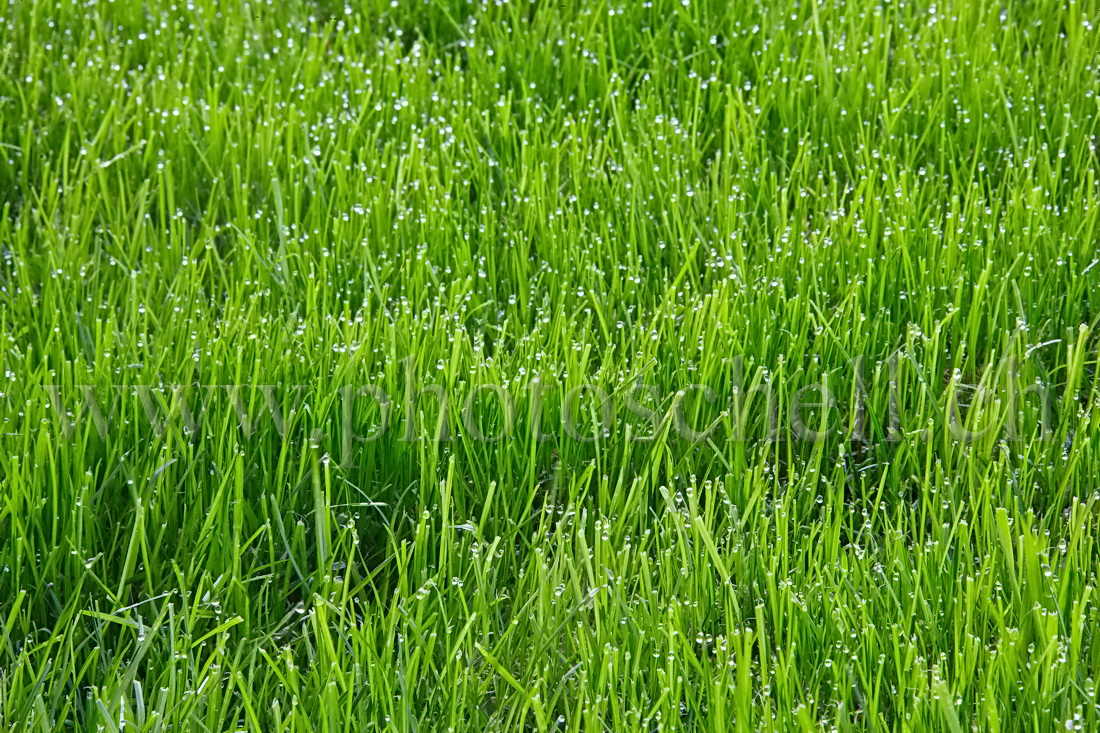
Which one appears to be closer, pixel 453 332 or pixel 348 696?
pixel 348 696

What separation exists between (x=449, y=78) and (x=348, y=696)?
6.27ft

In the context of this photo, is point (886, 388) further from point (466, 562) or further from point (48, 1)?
point (48, 1)

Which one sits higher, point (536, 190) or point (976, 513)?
point (536, 190)

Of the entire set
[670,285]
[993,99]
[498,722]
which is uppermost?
[993,99]

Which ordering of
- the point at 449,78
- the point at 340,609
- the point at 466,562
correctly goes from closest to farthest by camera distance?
the point at 340,609, the point at 466,562, the point at 449,78

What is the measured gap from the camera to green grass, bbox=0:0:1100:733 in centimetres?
158

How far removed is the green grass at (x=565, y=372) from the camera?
1580 millimetres

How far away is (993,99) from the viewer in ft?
8.71

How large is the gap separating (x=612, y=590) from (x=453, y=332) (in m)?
0.74

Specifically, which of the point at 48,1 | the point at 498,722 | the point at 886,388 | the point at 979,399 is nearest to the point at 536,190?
the point at 886,388

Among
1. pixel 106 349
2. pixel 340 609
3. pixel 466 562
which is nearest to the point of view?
pixel 340 609

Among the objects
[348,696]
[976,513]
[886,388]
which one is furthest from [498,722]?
[886,388]

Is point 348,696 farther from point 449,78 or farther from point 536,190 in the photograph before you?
point 449,78

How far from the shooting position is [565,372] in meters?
2.01
